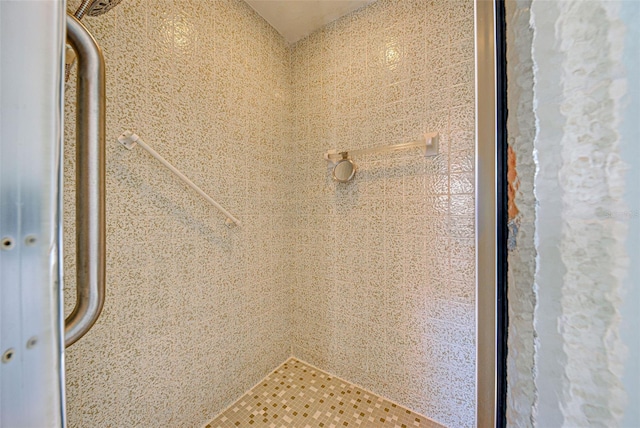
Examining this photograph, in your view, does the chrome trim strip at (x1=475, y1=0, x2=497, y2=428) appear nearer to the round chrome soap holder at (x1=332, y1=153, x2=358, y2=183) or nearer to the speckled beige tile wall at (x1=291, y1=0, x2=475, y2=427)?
the speckled beige tile wall at (x1=291, y1=0, x2=475, y2=427)

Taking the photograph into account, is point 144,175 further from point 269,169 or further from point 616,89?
point 616,89

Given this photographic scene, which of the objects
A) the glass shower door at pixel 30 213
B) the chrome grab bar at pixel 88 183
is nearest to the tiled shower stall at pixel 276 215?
the chrome grab bar at pixel 88 183

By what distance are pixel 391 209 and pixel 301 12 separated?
117cm

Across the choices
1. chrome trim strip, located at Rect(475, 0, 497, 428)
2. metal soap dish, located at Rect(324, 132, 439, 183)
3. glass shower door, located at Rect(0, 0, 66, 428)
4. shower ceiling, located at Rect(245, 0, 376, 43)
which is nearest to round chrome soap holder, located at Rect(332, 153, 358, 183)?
metal soap dish, located at Rect(324, 132, 439, 183)

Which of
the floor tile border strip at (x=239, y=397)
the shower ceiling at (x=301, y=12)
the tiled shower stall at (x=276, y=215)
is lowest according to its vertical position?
the floor tile border strip at (x=239, y=397)

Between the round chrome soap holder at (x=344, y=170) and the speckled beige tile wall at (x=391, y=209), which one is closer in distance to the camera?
the speckled beige tile wall at (x=391, y=209)

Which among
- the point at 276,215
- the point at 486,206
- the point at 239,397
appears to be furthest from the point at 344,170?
the point at 239,397

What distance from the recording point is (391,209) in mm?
1141

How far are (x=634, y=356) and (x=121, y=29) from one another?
52.6 inches

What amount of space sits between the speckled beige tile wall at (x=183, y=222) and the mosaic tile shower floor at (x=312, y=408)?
84 mm

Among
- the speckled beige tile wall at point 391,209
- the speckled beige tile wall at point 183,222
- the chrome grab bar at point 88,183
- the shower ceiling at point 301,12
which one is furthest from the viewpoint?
the shower ceiling at point 301,12

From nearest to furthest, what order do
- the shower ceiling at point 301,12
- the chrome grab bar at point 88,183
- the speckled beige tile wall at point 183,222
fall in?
the chrome grab bar at point 88,183, the speckled beige tile wall at point 183,222, the shower ceiling at point 301,12

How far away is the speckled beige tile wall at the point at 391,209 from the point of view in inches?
38.8

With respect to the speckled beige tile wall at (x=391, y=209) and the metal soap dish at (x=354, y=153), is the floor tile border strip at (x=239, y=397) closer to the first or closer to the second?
the speckled beige tile wall at (x=391, y=209)
